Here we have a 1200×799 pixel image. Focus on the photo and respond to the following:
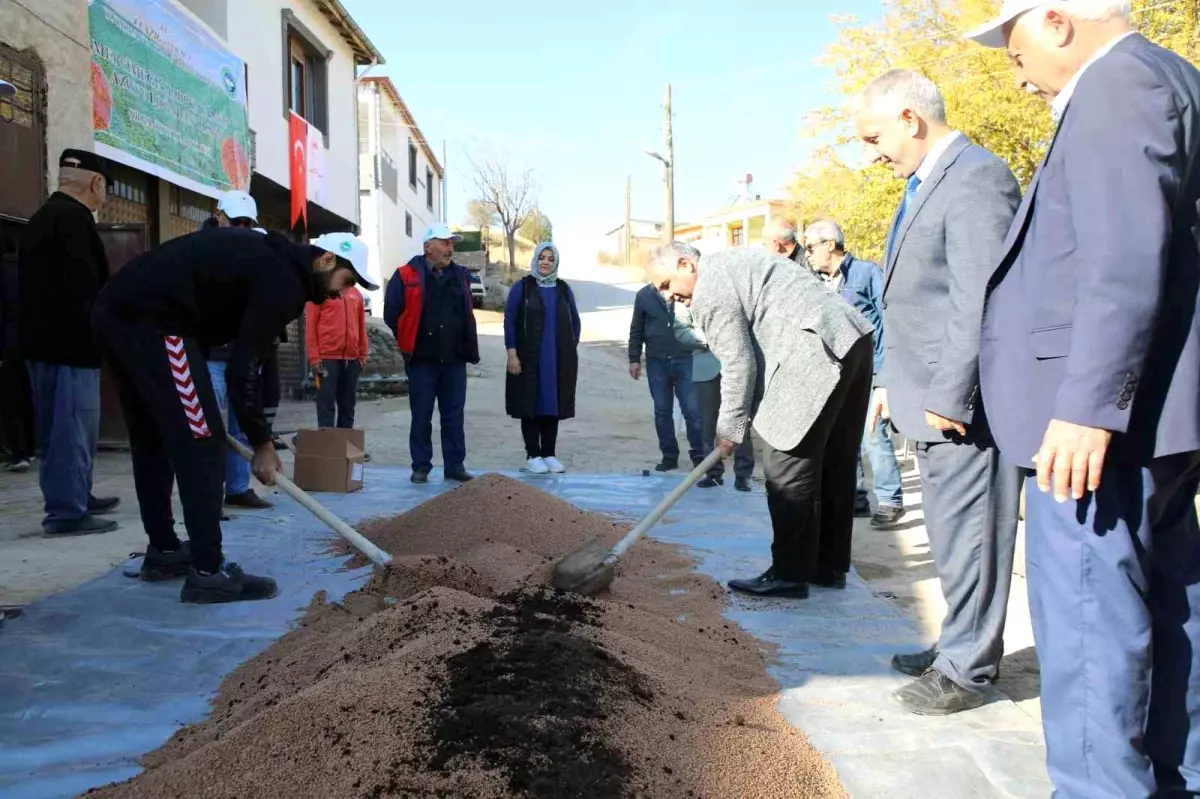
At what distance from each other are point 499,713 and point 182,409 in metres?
1.90

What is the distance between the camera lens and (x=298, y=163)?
11734 mm

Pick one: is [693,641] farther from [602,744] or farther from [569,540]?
[569,540]

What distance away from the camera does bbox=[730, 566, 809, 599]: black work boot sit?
128 inches

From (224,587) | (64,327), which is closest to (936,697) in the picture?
(224,587)

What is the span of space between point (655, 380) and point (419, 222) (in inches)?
928

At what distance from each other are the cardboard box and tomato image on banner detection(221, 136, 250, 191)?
16.7 ft

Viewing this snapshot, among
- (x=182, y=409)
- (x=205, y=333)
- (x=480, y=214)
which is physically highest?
(x=480, y=214)

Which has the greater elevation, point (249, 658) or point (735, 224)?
point (735, 224)

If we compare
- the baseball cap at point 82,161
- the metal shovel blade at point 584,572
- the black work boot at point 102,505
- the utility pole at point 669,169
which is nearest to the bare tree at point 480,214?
the utility pole at point 669,169

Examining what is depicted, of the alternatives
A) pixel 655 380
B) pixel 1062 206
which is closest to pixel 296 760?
pixel 1062 206

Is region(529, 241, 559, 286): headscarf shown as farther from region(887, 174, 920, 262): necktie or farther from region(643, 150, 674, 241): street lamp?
region(643, 150, 674, 241): street lamp

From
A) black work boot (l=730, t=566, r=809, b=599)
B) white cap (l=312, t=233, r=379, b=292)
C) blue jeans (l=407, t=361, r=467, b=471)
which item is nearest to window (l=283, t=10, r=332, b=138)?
blue jeans (l=407, t=361, r=467, b=471)

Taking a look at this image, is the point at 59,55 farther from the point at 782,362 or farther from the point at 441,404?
the point at 782,362

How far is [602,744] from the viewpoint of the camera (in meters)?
1.71
